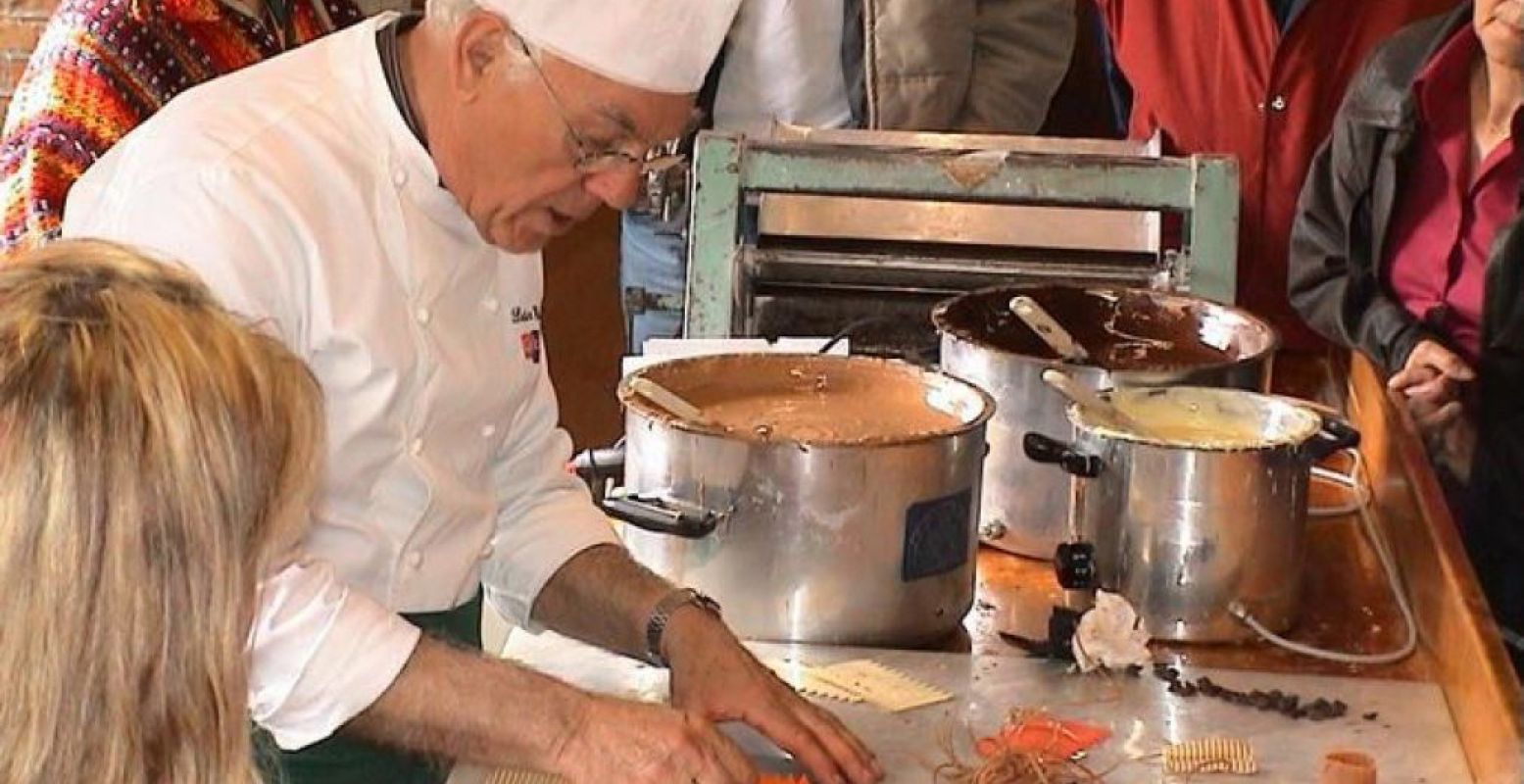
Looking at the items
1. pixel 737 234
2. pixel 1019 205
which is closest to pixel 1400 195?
pixel 1019 205

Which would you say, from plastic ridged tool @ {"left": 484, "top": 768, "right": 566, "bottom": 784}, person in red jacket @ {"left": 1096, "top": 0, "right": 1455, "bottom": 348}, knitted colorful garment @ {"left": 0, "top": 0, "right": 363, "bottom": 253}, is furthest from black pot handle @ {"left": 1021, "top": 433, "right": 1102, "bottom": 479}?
person in red jacket @ {"left": 1096, "top": 0, "right": 1455, "bottom": 348}

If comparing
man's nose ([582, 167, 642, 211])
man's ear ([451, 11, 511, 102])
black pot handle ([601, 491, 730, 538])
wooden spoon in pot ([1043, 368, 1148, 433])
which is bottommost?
black pot handle ([601, 491, 730, 538])

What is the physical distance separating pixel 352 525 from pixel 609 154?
349mm

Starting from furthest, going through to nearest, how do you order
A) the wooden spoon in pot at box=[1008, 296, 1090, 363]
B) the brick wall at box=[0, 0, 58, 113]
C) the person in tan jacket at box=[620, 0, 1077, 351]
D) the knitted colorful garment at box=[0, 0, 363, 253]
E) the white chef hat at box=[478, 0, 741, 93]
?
the brick wall at box=[0, 0, 58, 113] → the person in tan jacket at box=[620, 0, 1077, 351] → the knitted colorful garment at box=[0, 0, 363, 253] → the wooden spoon in pot at box=[1008, 296, 1090, 363] → the white chef hat at box=[478, 0, 741, 93]

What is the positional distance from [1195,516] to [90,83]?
4.30 ft

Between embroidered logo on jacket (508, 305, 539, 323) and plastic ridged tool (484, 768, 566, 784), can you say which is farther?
embroidered logo on jacket (508, 305, 539, 323)

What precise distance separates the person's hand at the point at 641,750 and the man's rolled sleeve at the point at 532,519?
0.35 m

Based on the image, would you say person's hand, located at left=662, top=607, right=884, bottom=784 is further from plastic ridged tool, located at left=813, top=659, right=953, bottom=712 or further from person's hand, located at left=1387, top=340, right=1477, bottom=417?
person's hand, located at left=1387, top=340, right=1477, bottom=417

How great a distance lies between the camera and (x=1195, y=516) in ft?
6.53

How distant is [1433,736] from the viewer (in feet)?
6.06

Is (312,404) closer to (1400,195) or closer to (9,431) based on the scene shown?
(9,431)

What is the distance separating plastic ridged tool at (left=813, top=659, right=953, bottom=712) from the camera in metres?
1.88

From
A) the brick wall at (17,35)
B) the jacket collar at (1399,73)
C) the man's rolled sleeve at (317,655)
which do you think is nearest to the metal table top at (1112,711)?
the man's rolled sleeve at (317,655)

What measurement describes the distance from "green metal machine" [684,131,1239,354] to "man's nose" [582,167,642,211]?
768 mm
